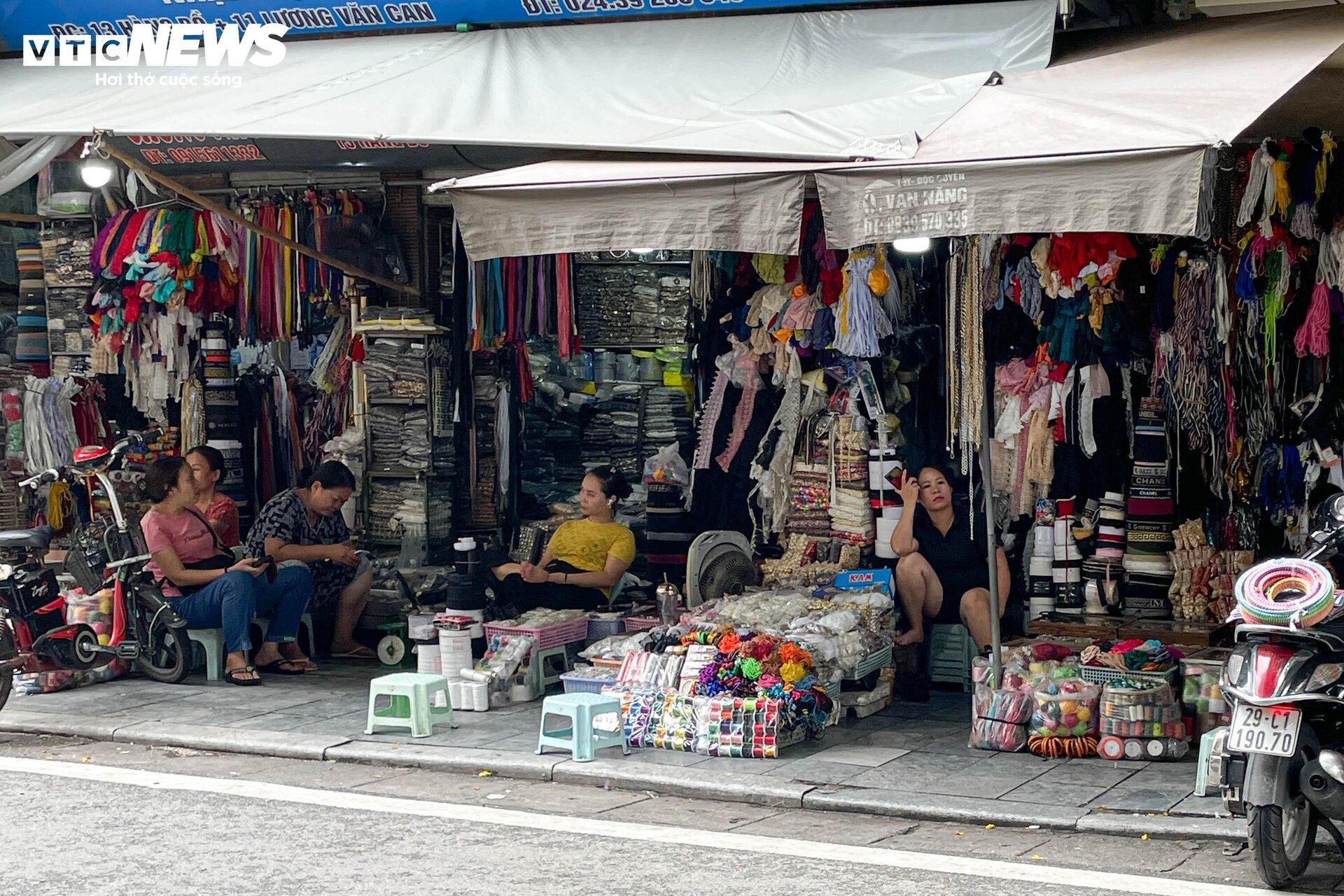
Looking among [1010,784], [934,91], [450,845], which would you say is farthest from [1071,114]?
[450,845]

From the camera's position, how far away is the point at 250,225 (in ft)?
34.2

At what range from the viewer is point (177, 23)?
11352 mm

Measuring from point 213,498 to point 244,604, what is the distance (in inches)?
48.2

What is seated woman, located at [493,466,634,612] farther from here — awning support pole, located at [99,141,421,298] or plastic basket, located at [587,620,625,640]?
awning support pole, located at [99,141,421,298]

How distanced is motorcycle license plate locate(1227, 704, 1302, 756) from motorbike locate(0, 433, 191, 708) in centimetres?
651

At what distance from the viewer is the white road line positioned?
6.18 metres

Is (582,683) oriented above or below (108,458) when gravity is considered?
below

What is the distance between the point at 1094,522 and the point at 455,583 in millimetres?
3674

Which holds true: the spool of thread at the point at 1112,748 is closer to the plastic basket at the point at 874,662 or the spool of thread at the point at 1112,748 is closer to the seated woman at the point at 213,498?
the plastic basket at the point at 874,662

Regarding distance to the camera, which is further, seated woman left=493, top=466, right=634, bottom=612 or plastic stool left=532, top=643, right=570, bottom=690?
seated woman left=493, top=466, right=634, bottom=612

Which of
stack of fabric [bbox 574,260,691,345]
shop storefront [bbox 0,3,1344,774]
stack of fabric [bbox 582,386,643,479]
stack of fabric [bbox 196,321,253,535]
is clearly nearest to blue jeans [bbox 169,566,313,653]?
shop storefront [bbox 0,3,1344,774]

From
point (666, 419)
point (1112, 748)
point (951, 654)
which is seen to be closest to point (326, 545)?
point (666, 419)

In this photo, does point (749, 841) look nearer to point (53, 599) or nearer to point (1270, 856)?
point (1270, 856)

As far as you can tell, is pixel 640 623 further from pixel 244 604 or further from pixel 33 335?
pixel 33 335
